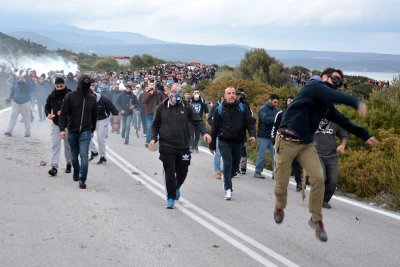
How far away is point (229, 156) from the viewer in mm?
10062

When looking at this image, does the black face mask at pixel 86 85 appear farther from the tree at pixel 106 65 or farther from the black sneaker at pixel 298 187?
the tree at pixel 106 65

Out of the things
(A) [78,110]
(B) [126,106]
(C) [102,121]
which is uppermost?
(A) [78,110]

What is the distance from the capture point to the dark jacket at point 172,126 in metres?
9.01

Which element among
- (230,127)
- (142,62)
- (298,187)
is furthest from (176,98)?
(142,62)

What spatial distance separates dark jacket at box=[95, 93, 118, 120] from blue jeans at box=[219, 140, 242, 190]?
367 centimetres

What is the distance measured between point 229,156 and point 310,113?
3.50m

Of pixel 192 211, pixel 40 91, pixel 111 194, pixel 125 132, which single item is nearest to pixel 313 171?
pixel 192 211

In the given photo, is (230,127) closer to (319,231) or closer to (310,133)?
(310,133)

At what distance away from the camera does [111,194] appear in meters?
9.82

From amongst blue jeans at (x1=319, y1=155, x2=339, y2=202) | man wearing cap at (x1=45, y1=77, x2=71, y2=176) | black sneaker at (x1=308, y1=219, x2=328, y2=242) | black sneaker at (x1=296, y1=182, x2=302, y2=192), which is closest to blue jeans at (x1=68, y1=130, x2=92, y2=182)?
man wearing cap at (x1=45, y1=77, x2=71, y2=176)

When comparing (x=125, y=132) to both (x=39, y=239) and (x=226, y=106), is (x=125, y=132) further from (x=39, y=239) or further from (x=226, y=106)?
(x=39, y=239)

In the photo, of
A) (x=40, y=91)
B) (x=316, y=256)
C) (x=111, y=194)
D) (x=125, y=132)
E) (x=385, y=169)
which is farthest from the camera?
(x=40, y=91)

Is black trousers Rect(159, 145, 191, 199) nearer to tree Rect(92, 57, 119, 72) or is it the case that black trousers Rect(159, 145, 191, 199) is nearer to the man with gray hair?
the man with gray hair

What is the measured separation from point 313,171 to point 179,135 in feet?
9.06
